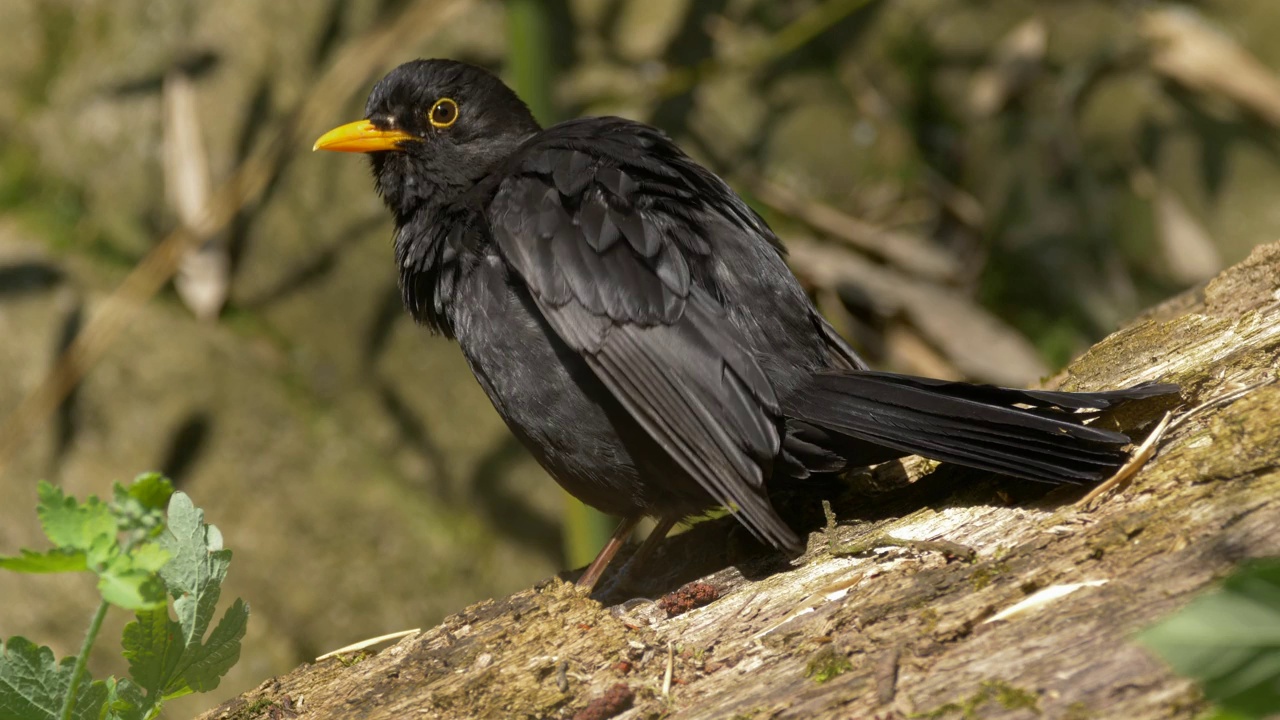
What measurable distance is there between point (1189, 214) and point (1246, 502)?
4767mm

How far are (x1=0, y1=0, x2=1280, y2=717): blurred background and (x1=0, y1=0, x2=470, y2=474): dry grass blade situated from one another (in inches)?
0.7

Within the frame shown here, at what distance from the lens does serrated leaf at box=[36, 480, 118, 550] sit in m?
2.01

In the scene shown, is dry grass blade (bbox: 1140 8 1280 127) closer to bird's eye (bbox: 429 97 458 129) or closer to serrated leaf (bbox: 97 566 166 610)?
bird's eye (bbox: 429 97 458 129)

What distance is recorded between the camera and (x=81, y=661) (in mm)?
2281

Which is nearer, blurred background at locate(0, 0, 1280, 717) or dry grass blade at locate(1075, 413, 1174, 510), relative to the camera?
dry grass blade at locate(1075, 413, 1174, 510)

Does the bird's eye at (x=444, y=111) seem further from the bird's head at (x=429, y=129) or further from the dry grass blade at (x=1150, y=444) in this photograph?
the dry grass blade at (x=1150, y=444)

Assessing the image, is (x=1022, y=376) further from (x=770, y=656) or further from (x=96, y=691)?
(x=96, y=691)

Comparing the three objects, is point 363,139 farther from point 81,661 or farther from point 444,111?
point 81,661

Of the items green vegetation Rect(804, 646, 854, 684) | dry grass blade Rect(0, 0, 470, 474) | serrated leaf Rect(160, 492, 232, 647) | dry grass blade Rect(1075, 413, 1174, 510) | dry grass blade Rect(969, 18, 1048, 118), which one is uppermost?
dry grass blade Rect(0, 0, 470, 474)

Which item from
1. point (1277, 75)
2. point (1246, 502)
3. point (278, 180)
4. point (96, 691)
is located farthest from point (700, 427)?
point (1277, 75)

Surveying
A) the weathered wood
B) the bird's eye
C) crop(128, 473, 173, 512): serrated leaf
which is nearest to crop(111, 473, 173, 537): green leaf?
crop(128, 473, 173, 512): serrated leaf

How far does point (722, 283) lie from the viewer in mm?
3383

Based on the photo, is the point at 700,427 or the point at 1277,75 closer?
the point at 700,427

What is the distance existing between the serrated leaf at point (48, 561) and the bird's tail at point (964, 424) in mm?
1793
